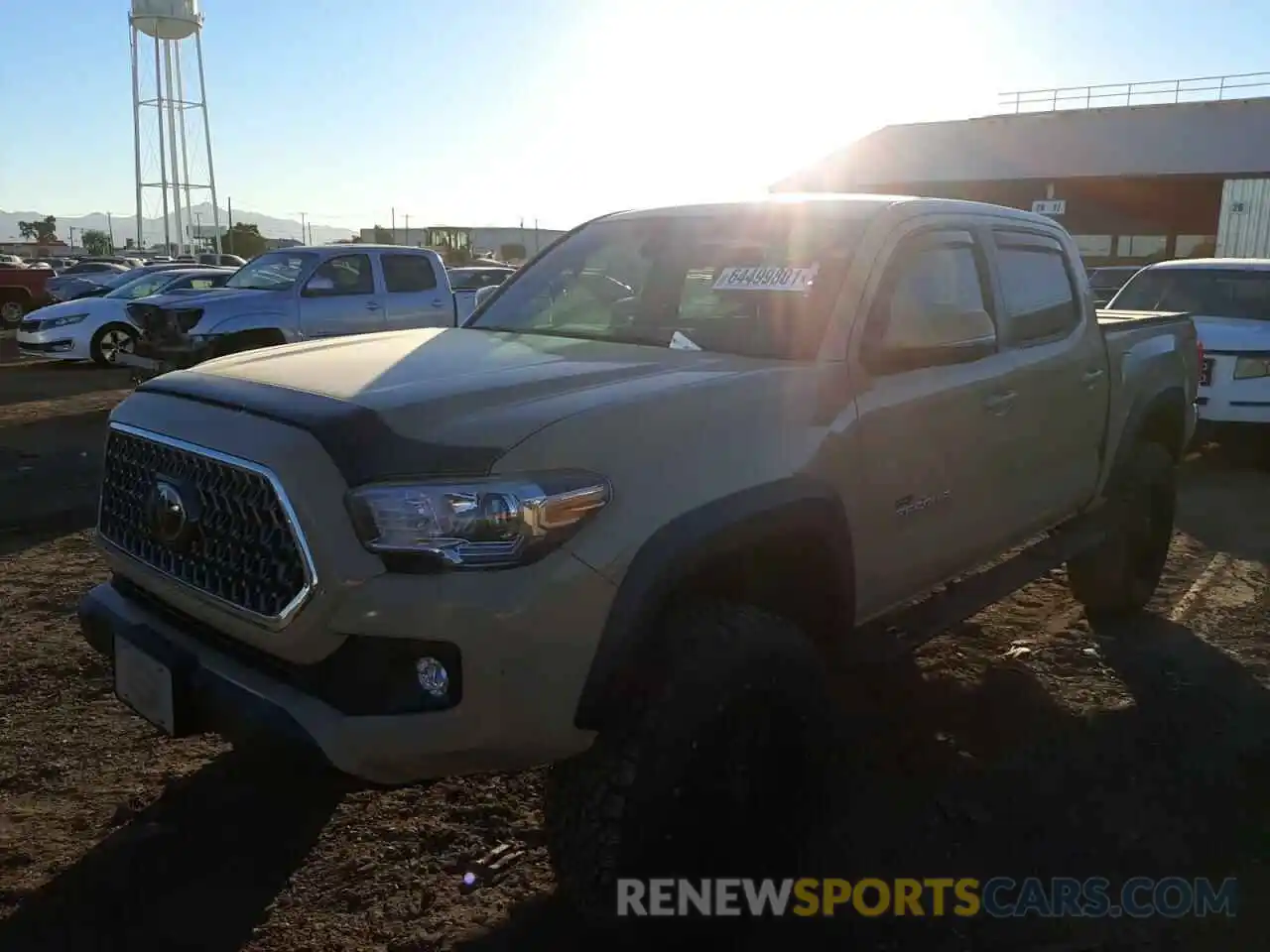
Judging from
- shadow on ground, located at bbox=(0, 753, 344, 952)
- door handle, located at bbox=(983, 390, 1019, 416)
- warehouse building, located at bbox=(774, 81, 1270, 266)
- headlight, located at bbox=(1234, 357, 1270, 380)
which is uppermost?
warehouse building, located at bbox=(774, 81, 1270, 266)

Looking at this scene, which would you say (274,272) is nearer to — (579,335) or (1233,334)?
(579,335)

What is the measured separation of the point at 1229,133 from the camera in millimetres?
34969

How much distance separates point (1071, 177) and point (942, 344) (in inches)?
1529

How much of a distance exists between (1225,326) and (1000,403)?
20.8ft

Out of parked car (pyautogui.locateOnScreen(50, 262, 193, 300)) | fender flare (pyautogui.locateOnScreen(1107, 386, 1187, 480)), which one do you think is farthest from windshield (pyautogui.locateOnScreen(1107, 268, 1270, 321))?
parked car (pyautogui.locateOnScreen(50, 262, 193, 300))

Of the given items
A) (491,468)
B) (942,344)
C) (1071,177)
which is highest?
(1071,177)

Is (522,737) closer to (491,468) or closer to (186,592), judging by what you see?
(491,468)

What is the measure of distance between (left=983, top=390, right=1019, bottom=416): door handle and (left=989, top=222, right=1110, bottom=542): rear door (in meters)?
0.01

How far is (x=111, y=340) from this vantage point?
14992mm

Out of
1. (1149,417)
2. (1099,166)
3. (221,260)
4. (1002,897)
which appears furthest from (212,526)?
(1099,166)

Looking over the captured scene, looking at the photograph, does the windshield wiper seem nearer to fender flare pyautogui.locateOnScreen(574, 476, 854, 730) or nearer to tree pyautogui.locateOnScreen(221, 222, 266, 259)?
fender flare pyautogui.locateOnScreen(574, 476, 854, 730)

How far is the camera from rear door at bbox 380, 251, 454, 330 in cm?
1141

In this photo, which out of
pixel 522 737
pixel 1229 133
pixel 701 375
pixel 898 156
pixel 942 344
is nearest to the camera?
pixel 522 737

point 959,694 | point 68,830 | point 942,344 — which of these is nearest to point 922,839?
point 959,694
